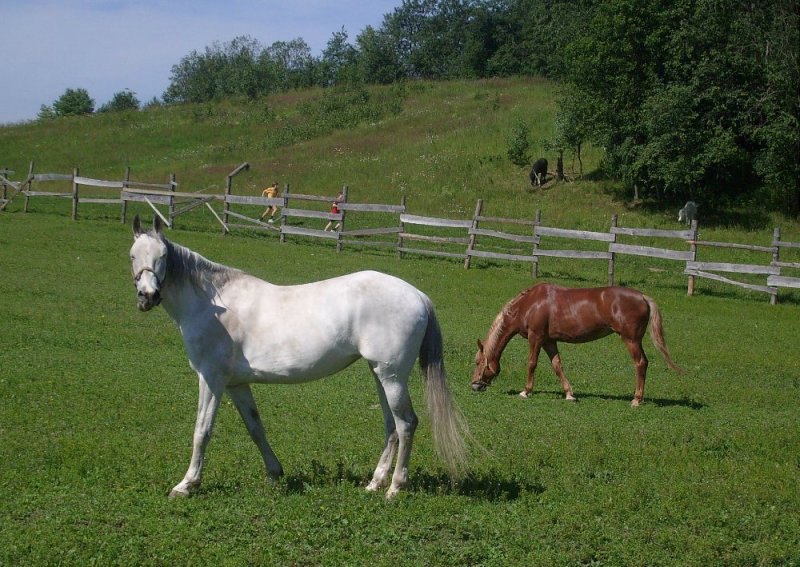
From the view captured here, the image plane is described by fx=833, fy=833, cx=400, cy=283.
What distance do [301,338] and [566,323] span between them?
6280 mm

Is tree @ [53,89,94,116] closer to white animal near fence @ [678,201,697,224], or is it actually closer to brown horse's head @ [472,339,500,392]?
white animal near fence @ [678,201,697,224]

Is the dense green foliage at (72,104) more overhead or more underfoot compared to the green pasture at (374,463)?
more overhead

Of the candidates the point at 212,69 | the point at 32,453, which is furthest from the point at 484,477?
the point at 212,69

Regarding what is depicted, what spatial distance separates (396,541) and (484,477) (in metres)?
1.74

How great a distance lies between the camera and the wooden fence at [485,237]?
22.7m

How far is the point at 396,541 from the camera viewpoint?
562cm

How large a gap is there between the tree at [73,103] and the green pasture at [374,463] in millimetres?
73327

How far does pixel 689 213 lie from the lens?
31.5m

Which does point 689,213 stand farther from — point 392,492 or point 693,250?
point 392,492

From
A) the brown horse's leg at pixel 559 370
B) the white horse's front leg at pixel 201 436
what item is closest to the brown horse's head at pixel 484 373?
the brown horse's leg at pixel 559 370

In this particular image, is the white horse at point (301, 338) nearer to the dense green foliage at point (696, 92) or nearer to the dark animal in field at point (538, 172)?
the dense green foliage at point (696, 92)

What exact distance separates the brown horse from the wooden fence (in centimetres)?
1122

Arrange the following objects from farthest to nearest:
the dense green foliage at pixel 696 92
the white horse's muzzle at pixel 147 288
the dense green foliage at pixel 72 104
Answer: the dense green foliage at pixel 72 104 → the dense green foliage at pixel 696 92 → the white horse's muzzle at pixel 147 288

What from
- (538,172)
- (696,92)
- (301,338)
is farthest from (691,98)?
(301,338)
